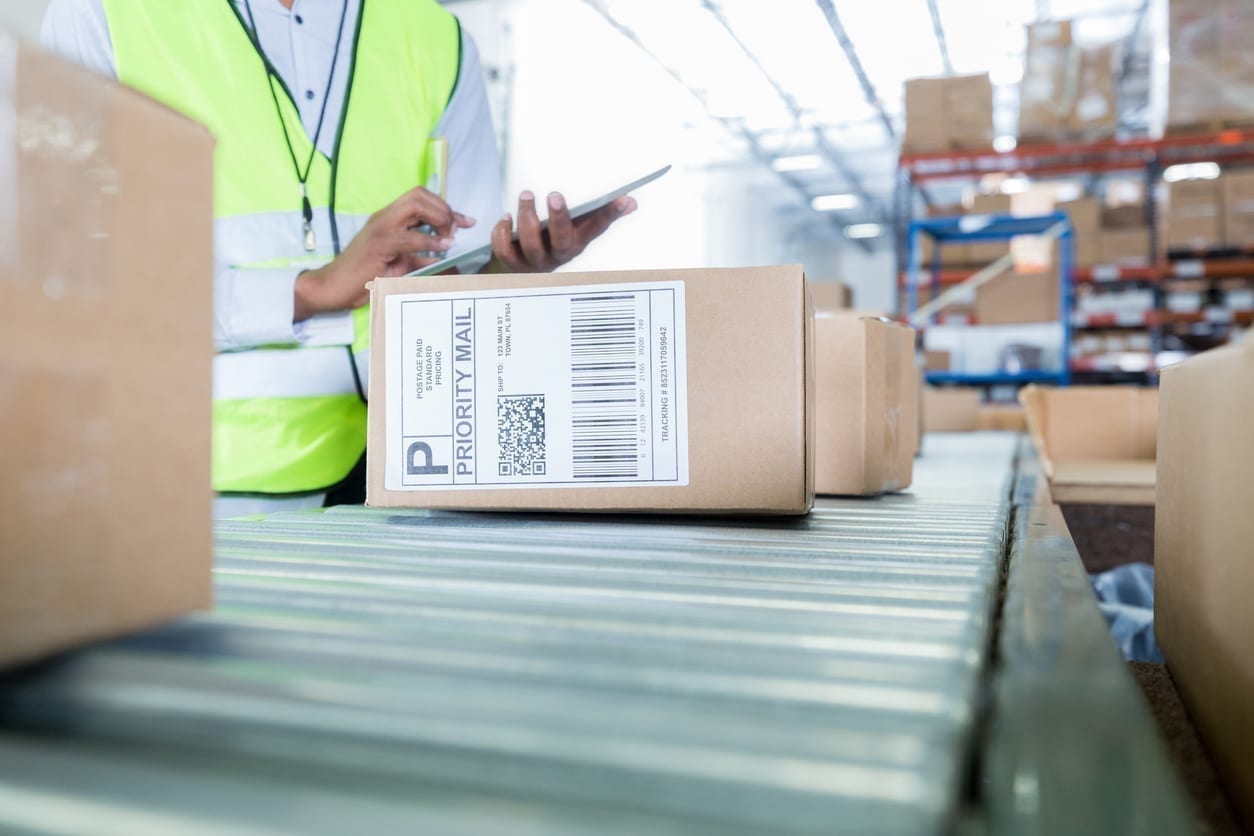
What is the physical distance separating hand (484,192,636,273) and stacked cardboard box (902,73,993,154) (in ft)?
15.9

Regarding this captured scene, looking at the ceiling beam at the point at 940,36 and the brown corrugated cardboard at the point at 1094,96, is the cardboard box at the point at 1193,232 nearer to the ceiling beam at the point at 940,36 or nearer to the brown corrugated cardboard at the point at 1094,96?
the brown corrugated cardboard at the point at 1094,96

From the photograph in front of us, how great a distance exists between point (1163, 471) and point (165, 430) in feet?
2.59

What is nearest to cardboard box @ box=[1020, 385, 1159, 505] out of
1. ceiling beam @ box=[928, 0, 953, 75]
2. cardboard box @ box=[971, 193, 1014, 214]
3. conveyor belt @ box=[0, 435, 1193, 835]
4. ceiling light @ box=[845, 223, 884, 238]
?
conveyor belt @ box=[0, 435, 1193, 835]

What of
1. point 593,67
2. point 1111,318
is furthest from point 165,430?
point 1111,318

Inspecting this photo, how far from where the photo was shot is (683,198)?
28.3ft

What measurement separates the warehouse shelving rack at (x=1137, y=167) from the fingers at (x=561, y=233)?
4842 mm

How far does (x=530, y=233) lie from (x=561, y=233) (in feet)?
0.13

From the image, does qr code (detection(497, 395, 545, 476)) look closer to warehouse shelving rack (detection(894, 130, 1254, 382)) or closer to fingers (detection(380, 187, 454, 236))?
fingers (detection(380, 187, 454, 236))

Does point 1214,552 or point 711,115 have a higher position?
point 711,115

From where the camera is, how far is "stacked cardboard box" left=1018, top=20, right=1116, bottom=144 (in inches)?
206

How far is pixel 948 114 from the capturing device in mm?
5574

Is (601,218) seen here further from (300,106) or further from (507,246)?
(300,106)

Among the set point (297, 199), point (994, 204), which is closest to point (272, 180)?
point (297, 199)

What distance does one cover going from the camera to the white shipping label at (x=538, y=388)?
0.89 m
